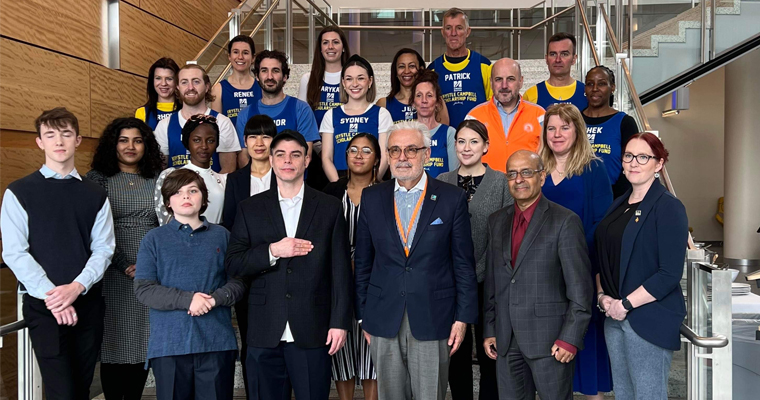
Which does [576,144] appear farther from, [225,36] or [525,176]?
[225,36]

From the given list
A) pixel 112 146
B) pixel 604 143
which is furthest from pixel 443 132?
pixel 112 146

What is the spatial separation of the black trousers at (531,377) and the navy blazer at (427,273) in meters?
0.25

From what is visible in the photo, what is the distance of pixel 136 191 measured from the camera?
12.0 ft

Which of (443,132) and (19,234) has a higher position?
(443,132)

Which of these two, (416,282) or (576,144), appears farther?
(576,144)

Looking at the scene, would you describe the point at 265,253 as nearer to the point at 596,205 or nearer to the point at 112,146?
the point at 112,146

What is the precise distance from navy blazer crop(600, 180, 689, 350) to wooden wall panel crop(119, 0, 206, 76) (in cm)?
488

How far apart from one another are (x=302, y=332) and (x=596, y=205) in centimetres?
166

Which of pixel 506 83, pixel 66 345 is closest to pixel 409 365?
pixel 66 345

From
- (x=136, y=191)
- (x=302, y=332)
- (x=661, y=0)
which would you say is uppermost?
(x=661, y=0)

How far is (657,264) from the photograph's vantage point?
2.95 meters

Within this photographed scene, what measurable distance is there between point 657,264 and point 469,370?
1078 millimetres

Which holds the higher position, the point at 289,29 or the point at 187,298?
the point at 289,29

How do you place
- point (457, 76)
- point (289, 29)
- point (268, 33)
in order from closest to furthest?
point (457, 76), point (268, 33), point (289, 29)
